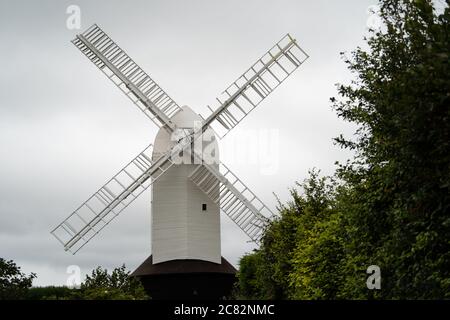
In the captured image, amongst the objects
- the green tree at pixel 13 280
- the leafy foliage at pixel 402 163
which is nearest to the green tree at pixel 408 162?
the leafy foliage at pixel 402 163

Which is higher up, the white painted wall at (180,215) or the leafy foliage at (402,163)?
the white painted wall at (180,215)

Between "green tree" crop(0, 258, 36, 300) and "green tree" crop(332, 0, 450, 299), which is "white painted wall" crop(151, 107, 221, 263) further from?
"green tree" crop(332, 0, 450, 299)

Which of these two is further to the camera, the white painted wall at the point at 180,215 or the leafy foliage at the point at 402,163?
the white painted wall at the point at 180,215

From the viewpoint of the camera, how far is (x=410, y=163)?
15531 millimetres

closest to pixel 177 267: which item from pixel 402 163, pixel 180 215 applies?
pixel 180 215

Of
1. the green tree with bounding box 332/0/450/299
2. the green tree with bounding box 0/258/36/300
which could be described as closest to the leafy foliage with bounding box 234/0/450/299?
the green tree with bounding box 332/0/450/299

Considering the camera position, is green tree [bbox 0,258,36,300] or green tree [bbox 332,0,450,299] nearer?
green tree [bbox 332,0,450,299]

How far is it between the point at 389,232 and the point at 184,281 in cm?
2251

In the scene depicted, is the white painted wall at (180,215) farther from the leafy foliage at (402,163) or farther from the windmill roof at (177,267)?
the leafy foliage at (402,163)

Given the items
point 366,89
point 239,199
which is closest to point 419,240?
point 366,89

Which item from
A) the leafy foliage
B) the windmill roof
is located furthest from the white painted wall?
the leafy foliage

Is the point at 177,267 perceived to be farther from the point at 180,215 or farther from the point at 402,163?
the point at 402,163

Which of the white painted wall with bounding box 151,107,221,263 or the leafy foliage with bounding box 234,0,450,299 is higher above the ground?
the white painted wall with bounding box 151,107,221,263
